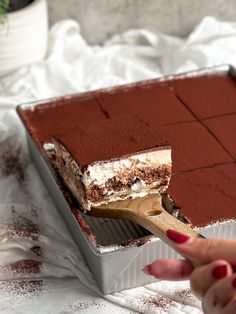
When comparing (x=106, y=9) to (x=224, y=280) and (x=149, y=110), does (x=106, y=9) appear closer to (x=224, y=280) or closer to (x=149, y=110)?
(x=149, y=110)

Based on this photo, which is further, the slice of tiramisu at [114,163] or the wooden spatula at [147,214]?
the slice of tiramisu at [114,163]

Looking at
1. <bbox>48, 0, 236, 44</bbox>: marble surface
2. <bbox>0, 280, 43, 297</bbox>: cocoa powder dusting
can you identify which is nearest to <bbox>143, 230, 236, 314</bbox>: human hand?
<bbox>0, 280, 43, 297</bbox>: cocoa powder dusting

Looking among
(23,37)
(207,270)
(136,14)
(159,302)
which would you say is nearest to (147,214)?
(159,302)

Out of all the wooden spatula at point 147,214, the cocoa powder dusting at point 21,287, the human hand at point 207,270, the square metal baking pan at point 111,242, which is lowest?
the cocoa powder dusting at point 21,287

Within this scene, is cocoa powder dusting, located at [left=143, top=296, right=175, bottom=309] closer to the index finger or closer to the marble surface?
the index finger

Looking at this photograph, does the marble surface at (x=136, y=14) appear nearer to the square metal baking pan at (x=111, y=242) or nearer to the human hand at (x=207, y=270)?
the square metal baking pan at (x=111, y=242)

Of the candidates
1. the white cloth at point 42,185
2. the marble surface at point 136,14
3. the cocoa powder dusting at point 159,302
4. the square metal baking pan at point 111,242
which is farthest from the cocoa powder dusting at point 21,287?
the marble surface at point 136,14

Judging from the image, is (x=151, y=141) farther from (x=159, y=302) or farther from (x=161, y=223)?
(x=159, y=302)
